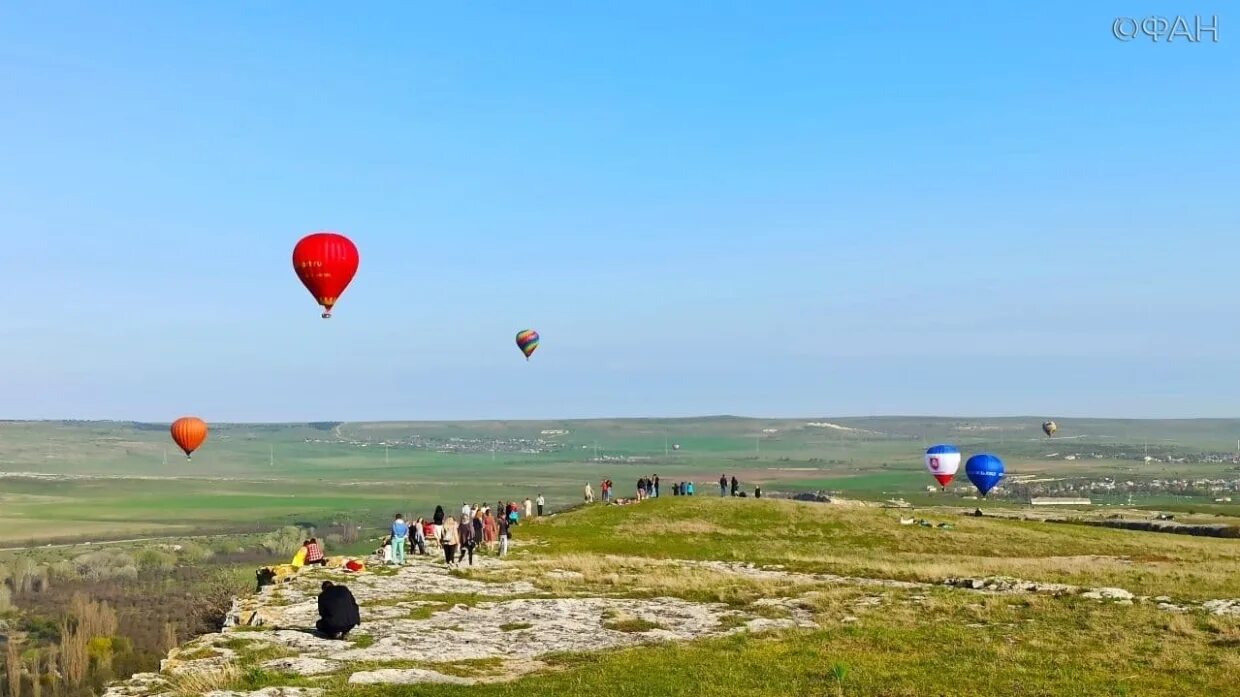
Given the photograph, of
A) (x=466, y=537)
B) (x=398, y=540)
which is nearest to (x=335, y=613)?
(x=466, y=537)

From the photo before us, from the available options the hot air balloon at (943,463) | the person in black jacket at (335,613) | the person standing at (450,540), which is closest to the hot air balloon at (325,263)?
the person standing at (450,540)

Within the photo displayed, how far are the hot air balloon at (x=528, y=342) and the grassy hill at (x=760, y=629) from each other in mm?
53219

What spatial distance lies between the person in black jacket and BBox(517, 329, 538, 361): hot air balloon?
7626 centimetres

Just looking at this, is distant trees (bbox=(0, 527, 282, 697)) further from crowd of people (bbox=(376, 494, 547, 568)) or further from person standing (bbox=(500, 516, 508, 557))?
person standing (bbox=(500, 516, 508, 557))

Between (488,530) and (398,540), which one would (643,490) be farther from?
(398,540)

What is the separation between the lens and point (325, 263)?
5528cm

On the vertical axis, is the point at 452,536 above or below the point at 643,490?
above

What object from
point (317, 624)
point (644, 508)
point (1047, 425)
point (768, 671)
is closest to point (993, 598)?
point (768, 671)

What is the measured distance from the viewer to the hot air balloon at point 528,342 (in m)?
101

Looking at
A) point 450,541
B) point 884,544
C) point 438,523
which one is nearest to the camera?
point 450,541

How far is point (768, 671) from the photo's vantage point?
20359 mm

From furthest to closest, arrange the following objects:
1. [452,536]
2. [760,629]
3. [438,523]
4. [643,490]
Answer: [643,490] → [438,523] → [452,536] → [760,629]

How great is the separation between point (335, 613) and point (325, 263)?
3417 cm

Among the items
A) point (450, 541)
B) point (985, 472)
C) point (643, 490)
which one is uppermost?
point (985, 472)
